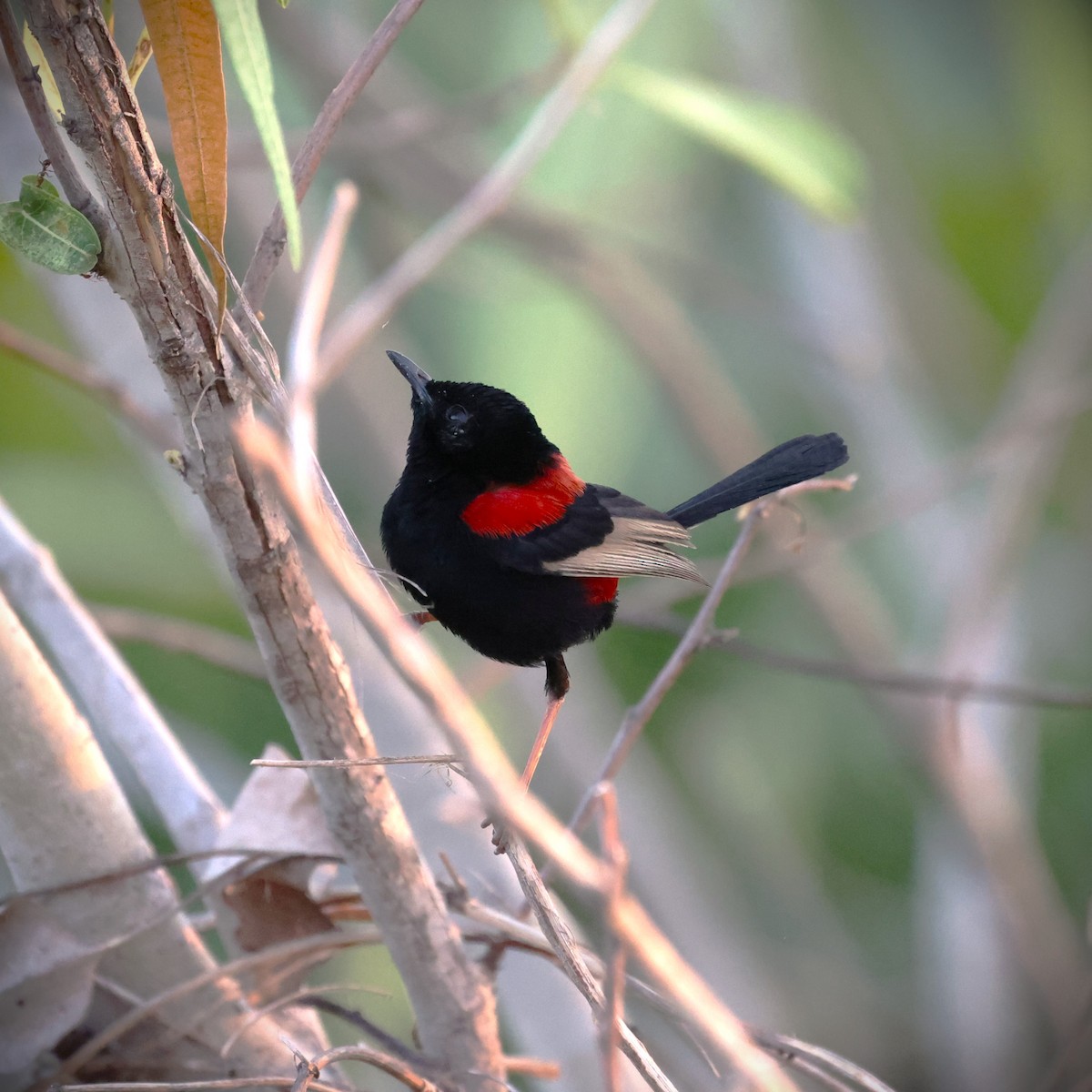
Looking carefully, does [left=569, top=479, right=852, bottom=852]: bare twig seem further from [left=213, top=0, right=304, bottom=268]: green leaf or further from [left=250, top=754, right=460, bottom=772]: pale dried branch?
[left=213, top=0, right=304, bottom=268]: green leaf

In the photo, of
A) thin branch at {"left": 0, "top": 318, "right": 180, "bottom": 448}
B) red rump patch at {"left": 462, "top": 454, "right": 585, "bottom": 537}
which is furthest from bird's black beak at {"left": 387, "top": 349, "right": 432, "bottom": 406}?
thin branch at {"left": 0, "top": 318, "right": 180, "bottom": 448}

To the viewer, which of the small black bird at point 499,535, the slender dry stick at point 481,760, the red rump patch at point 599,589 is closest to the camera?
the slender dry stick at point 481,760

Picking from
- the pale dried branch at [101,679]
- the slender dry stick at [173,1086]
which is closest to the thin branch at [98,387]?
the pale dried branch at [101,679]

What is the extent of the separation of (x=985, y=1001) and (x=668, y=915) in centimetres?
110

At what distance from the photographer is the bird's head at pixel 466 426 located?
1.68 meters

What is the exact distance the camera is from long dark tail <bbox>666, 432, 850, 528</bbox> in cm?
208

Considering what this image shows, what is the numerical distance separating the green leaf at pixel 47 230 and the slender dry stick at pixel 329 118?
0.51 feet

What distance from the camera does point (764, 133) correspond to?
6.39 feet

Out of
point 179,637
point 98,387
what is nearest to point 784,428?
point 179,637

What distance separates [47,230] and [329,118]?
0.29 meters

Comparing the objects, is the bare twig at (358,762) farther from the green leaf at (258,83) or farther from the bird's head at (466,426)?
the bird's head at (466,426)

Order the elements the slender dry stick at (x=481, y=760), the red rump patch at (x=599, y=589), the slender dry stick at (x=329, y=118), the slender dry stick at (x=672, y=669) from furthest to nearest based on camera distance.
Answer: the red rump patch at (x=599, y=589) → the slender dry stick at (x=672, y=669) → the slender dry stick at (x=329, y=118) → the slender dry stick at (x=481, y=760)

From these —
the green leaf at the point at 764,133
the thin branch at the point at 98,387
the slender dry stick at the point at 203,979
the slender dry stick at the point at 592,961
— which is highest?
the green leaf at the point at 764,133

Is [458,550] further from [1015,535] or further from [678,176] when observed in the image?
[678,176]
